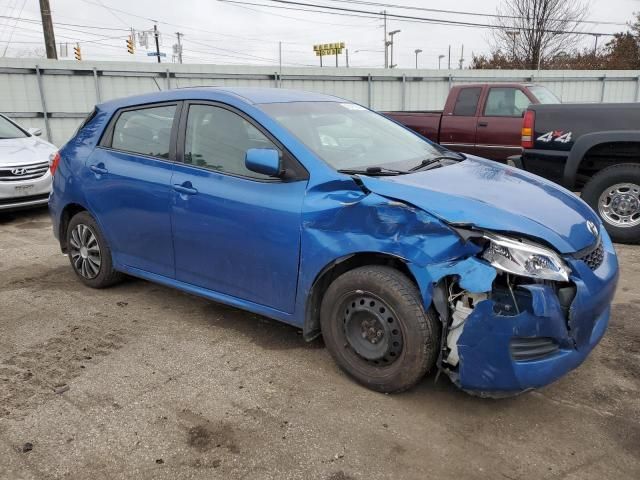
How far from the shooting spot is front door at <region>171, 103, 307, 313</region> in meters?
3.29

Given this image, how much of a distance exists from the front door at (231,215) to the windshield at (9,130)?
6.25 metres

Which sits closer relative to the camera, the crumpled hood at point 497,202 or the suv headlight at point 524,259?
the suv headlight at point 524,259

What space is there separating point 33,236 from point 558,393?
656 centimetres

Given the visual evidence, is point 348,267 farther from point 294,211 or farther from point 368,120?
point 368,120

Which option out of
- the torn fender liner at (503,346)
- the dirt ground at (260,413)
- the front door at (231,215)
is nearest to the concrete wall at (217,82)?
the front door at (231,215)

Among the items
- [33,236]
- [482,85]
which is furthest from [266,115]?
[482,85]

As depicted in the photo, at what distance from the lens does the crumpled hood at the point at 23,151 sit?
25.3 feet

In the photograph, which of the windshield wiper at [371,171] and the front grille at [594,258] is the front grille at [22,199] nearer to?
the windshield wiper at [371,171]

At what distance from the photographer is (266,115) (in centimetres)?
354

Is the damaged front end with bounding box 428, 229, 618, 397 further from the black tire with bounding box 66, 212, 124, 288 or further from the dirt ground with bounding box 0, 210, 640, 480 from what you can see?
the black tire with bounding box 66, 212, 124, 288

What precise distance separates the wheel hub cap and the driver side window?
1020 millimetres

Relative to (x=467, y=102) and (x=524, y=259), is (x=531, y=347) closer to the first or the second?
(x=524, y=259)

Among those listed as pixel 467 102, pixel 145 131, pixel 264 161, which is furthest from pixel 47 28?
pixel 264 161

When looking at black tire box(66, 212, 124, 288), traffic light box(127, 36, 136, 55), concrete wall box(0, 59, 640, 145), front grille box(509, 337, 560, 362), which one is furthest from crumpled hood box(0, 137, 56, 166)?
traffic light box(127, 36, 136, 55)
